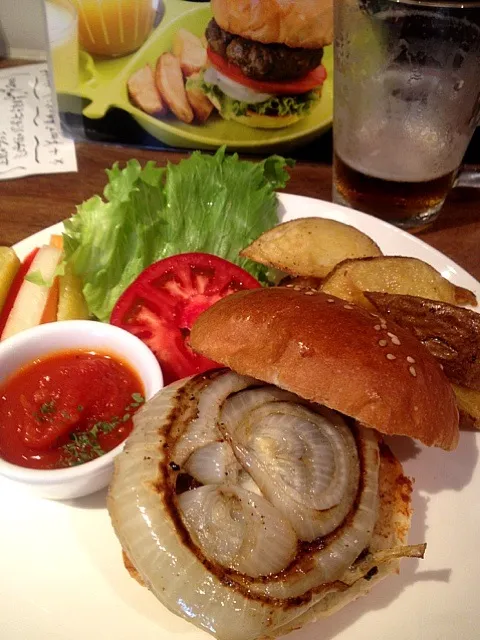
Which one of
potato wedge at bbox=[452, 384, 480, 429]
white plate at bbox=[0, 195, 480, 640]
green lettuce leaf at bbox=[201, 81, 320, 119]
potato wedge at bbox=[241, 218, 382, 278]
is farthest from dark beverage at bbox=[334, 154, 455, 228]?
white plate at bbox=[0, 195, 480, 640]

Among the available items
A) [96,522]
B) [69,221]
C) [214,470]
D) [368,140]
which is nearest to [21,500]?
[96,522]

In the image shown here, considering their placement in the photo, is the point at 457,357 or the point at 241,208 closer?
the point at 457,357

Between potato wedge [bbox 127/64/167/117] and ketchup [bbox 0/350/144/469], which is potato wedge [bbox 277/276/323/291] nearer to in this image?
ketchup [bbox 0/350/144/469]

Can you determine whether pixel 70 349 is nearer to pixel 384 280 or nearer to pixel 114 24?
pixel 384 280

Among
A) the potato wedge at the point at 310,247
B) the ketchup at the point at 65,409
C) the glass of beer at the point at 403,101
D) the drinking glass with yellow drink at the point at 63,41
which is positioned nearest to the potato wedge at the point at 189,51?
the drinking glass with yellow drink at the point at 63,41

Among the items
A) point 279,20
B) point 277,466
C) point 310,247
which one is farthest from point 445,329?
point 279,20

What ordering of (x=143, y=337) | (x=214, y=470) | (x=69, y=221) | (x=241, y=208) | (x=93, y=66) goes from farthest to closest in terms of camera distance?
(x=93, y=66) < (x=241, y=208) < (x=69, y=221) < (x=143, y=337) < (x=214, y=470)

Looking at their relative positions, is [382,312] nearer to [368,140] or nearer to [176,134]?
[368,140]
